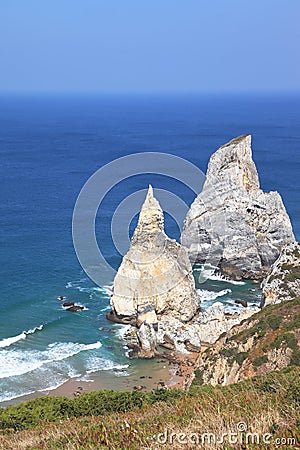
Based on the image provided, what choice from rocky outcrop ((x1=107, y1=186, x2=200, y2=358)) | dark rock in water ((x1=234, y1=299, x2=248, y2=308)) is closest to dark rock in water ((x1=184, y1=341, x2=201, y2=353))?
rocky outcrop ((x1=107, y1=186, x2=200, y2=358))

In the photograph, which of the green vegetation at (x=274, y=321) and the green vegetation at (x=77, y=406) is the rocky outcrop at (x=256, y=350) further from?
the green vegetation at (x=77, y=406)

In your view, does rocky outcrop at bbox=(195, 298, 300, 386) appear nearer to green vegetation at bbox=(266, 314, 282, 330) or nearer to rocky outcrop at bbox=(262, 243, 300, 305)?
green vegetation at bbox=(266, 314, 282, 330)

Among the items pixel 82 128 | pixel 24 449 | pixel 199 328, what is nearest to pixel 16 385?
pixel 199 328

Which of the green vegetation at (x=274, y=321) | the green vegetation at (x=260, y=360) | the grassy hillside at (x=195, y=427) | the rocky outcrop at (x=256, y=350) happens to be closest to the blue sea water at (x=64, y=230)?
the rocky outcrop at (x=256, y=350)

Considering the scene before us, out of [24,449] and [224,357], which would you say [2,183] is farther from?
[24,449]

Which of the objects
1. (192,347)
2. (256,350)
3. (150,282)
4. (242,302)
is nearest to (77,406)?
(256,350)

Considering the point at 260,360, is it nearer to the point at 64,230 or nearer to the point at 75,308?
the point at 75,308

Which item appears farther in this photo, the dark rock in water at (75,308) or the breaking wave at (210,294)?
the breaking wave at (210,294)
